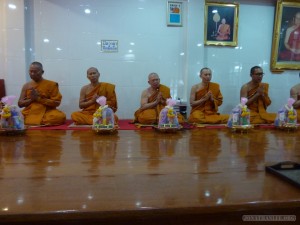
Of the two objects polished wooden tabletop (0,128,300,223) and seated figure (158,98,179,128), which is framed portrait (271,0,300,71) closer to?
seated figure (158,98,179,128)

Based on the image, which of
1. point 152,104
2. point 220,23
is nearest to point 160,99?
point 152,104

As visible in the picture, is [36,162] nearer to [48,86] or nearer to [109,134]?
[109,134]

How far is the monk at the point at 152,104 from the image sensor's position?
3873mm

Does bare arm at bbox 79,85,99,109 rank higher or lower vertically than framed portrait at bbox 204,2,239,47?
lower

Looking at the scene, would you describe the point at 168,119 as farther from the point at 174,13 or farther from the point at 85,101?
the point at 174,13

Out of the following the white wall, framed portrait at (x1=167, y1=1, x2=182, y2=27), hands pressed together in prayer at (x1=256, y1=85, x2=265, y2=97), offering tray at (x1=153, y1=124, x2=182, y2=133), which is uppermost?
framed portrait at (x1=167, y1=1, x2=182, y2=27)

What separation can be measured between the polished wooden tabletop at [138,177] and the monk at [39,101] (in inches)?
51.3

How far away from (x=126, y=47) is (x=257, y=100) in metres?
2.38

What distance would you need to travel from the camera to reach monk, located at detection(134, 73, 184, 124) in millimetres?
3873

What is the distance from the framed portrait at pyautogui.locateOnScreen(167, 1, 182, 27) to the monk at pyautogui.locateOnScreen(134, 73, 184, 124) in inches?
48.5

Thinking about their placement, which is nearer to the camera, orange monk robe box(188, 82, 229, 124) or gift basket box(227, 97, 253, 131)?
gift basket box(227, 97, 253, 131)

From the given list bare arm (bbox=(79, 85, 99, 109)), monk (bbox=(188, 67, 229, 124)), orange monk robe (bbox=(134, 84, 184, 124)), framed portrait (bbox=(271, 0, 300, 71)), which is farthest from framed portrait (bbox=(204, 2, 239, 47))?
bare arm (bbox=(79, 85, 99, 109))

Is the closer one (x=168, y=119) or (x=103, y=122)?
(x=103, y=122)

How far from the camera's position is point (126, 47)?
4.76 meters
